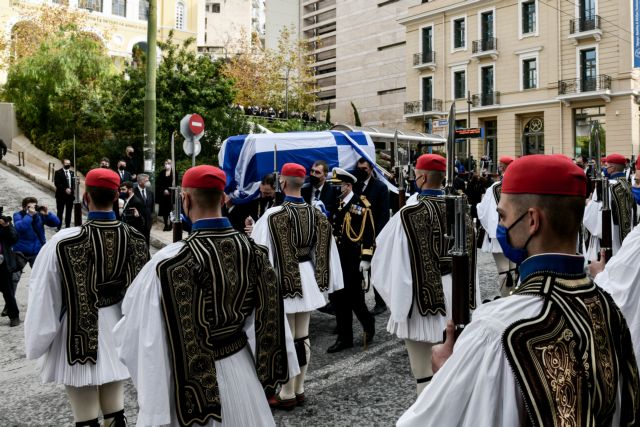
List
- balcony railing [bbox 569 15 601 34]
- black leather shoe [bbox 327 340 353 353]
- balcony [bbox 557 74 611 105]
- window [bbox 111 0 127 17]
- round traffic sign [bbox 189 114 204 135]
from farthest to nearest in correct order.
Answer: window [bbox 111 0 127 17], balcony railing [bbox 569 15 601 34], balcony [bbox 557 74 611 105], round traffic sign [bbox 189 114 204 135], black leather shoe [bbox 327 340 353 353]

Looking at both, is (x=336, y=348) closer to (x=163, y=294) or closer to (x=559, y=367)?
(x=163, y=294)

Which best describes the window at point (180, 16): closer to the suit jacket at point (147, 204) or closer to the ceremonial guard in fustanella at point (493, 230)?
the suit jacket at point (147, 204)

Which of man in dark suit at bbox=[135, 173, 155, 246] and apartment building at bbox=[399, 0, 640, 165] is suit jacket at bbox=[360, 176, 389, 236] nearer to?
man in dark suit at bbox=[135, 173, 155, 246]

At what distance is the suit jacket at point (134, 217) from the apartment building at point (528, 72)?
2123cm

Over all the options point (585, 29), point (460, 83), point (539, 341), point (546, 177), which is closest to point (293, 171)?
point (546, 177)

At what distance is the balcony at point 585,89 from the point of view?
1331 inches

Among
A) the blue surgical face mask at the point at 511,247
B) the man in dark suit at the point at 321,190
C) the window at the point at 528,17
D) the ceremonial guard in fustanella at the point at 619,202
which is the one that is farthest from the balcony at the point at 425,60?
the blue surgical face mask at the point at 511,247

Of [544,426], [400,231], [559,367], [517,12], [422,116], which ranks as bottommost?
[544,426]

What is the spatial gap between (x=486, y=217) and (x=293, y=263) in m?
4.71

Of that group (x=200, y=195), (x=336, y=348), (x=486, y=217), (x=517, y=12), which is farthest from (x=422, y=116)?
(x=200, y=195)

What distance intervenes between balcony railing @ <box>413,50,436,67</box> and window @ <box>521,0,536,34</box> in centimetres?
Result: 717

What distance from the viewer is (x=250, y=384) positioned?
3029 mm

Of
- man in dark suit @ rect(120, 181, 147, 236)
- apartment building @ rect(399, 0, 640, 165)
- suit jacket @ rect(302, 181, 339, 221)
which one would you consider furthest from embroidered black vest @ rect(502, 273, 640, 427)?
apartment building @ rect(399, 0, 640, 165)

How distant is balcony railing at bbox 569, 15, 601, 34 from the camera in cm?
3409
